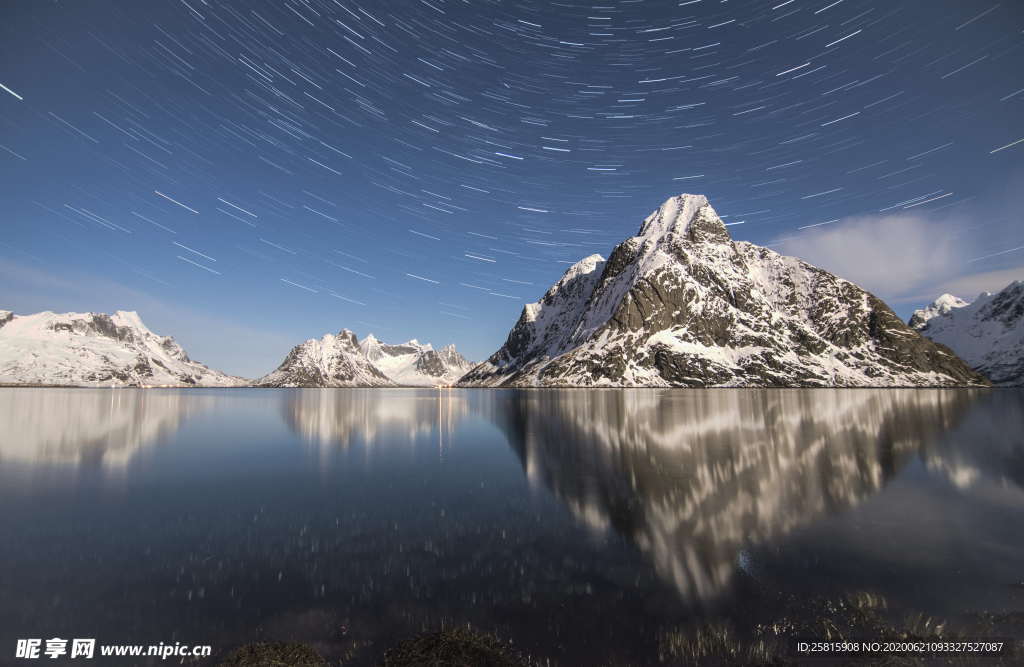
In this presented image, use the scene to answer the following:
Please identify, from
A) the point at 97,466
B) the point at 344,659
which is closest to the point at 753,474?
the point at 344,659

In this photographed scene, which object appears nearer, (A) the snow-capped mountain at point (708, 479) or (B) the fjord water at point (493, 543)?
(B) the fjord water at point (493, 543)

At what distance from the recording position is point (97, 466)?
29594mm

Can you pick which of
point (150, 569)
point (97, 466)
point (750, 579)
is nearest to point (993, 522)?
point (750, 579)

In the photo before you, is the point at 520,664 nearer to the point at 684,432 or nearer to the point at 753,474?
the point at 753,474

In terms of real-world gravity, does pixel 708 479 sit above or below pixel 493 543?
above

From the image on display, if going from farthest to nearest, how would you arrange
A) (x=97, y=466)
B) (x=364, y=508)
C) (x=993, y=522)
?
(x=97, y=466) < (x=364, y=508) < (x=993, y=522)

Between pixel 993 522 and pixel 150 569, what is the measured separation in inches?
1252

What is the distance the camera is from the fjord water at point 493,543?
1115 cm

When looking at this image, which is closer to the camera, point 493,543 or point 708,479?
point 493,543

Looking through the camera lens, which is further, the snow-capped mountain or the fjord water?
the snow-capped mountain

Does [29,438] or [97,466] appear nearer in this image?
[97,466]

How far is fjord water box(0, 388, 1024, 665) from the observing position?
36.6ft

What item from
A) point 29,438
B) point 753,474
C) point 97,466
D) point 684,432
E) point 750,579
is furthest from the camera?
point 684,432

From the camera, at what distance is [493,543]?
1666cm
